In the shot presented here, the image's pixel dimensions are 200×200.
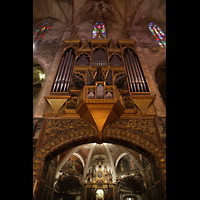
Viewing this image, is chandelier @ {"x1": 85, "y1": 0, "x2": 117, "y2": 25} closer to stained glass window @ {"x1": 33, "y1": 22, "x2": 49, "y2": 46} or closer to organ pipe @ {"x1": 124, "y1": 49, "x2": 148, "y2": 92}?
organ pipe @ {"x1": 124, "y1": 49, "x2": 148, "y2": 92}

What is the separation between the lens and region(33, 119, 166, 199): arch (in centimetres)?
524

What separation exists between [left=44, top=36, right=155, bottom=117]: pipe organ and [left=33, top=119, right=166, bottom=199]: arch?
64cm

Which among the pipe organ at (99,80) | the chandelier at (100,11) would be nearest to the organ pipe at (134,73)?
the pipe organ at (99,80)

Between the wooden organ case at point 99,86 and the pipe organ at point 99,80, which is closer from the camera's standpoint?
the wooden organ case at point 99,86

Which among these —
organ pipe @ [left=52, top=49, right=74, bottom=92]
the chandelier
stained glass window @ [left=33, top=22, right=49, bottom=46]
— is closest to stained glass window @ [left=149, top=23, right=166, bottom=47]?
the chandelier

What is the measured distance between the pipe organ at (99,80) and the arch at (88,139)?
2.11ft

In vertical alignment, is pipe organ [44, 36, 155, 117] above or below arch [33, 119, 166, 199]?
above

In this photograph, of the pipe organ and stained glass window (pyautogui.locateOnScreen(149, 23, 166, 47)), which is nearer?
the pipe organ

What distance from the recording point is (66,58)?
8461 mm

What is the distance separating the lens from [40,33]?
1210 centimetres

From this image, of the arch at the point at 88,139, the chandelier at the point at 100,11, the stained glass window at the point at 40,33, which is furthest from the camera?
the stained glass window at the point at 40,33

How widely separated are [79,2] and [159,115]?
38.8 feet

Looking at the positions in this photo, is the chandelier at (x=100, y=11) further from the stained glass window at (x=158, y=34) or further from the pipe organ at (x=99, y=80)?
the stained glass window at (x=158, y=34)

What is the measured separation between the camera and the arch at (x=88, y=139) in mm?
5238
